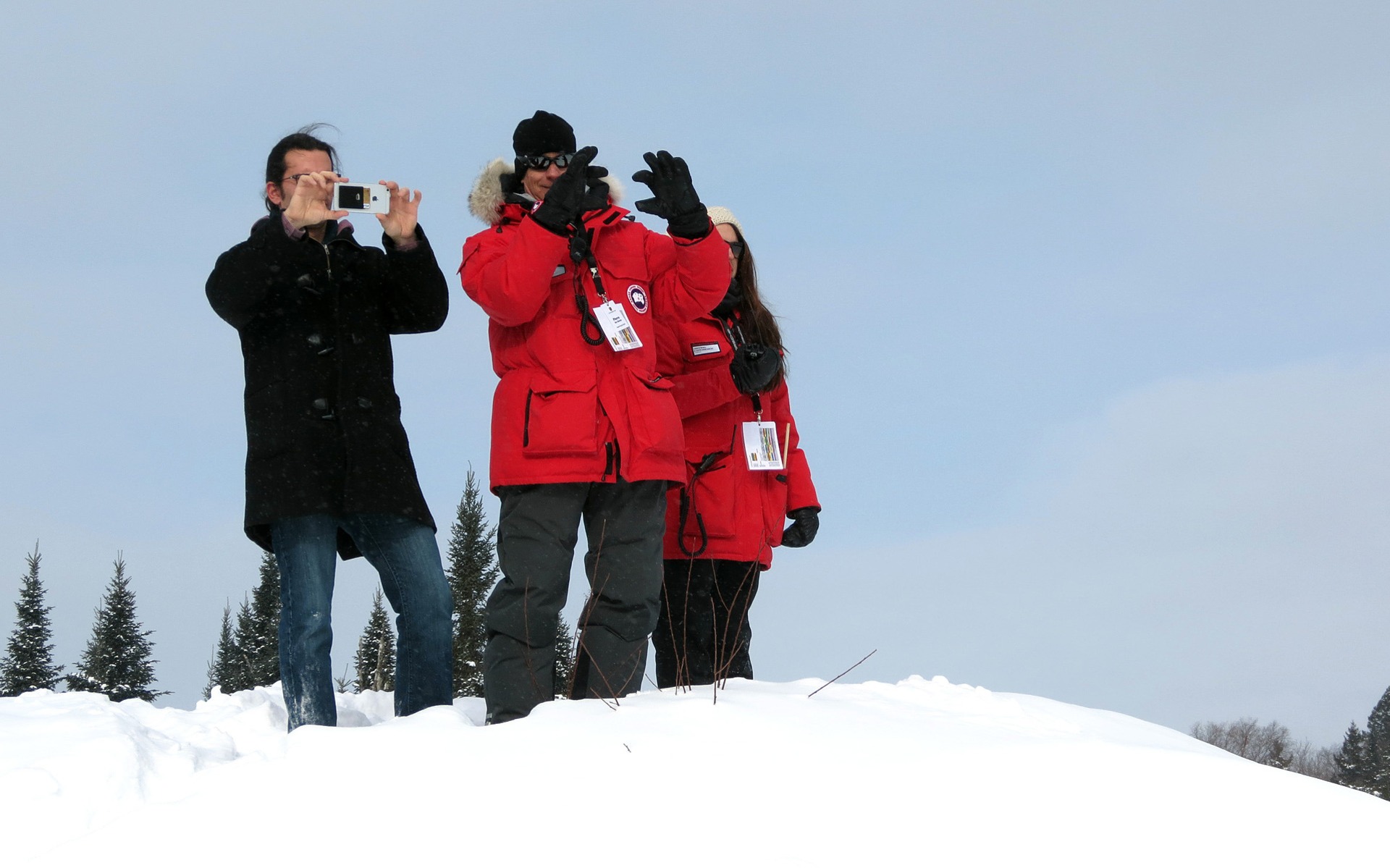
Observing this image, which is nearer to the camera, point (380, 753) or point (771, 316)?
point (380, 753)

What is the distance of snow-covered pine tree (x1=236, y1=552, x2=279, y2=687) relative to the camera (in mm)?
27625

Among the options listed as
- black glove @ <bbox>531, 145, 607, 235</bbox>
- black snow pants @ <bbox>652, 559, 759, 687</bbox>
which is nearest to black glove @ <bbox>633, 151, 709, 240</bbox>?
black glove @ <bbox>531, 145, 607, 235</bbox>

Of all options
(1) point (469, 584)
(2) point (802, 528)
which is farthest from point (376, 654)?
(2) point (802, 528)

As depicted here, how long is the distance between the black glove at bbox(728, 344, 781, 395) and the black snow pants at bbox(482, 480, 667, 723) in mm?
1226

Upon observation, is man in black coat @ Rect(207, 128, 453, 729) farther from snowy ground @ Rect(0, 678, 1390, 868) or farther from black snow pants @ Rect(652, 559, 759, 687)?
black snow pants @ Rect(652, 559, 759, 687)

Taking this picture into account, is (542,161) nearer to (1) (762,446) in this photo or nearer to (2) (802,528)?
(1) (762,446)

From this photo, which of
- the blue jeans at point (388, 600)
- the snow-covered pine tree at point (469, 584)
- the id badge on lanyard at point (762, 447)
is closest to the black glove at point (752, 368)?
the id badge on lanyard at point (762, 447)

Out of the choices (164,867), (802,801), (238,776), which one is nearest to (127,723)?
(238,776)

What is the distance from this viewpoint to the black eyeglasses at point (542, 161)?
179 inches

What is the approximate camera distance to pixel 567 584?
418cm

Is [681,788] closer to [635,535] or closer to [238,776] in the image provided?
[238,776]

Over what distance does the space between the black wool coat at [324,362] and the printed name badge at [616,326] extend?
2.42ft

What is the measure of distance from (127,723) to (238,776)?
4.15ft

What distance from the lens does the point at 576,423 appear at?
4109 millimetres
